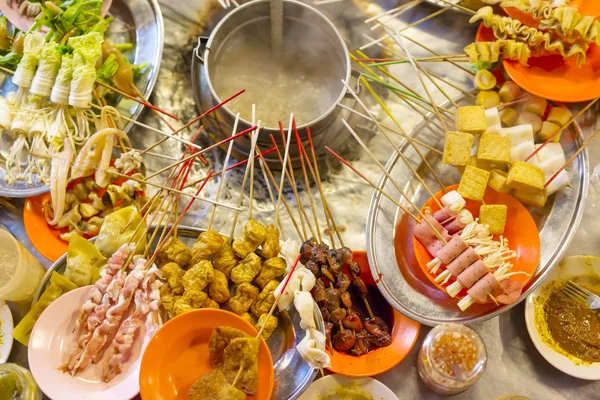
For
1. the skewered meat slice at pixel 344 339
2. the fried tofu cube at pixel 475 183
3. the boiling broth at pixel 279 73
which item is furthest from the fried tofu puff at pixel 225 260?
the fried tofu cube at pixel 475 183

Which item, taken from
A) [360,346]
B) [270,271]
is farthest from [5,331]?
[360,346]

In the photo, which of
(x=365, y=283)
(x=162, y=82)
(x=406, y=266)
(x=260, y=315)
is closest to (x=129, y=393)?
(x=260, y=315)

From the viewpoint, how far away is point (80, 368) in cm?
229

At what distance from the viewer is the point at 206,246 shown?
2.36 m

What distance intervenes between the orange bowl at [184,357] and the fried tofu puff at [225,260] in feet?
0.97

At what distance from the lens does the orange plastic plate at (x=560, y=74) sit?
277 cm

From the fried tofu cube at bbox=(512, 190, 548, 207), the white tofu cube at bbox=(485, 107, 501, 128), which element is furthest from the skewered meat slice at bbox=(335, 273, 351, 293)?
the white tofu cube at bbox=(485, 107, 501, 128)

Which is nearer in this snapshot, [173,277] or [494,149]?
[173,277]

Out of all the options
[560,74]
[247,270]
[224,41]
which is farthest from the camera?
[224,41]

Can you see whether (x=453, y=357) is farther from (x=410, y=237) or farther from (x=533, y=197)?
(x=533, y=197)

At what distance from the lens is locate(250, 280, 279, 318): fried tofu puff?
7.77ft

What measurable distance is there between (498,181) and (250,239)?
1.41 m

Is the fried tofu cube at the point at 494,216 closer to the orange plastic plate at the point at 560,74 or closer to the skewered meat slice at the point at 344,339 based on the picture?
the orange plastic plate at the point at 560,74

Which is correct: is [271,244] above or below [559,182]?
below
